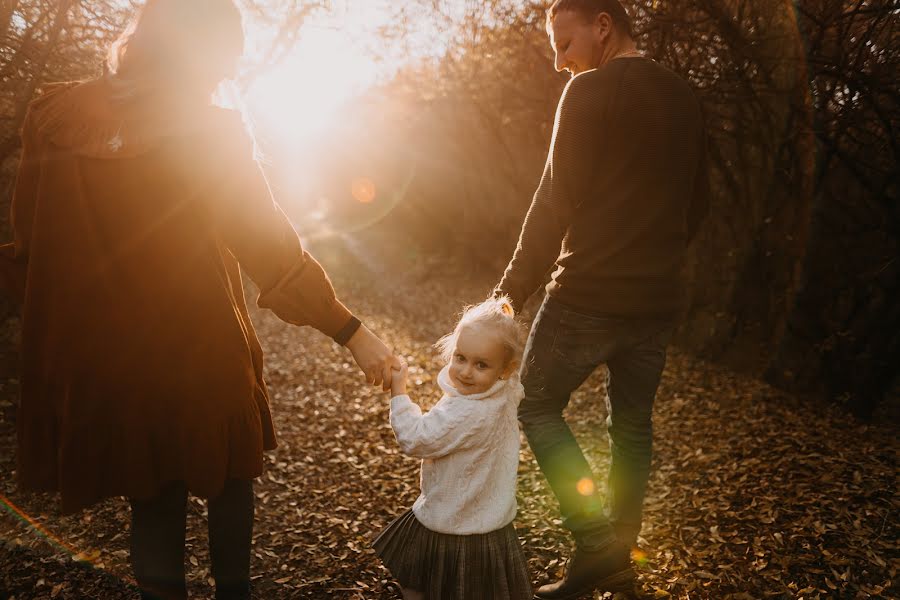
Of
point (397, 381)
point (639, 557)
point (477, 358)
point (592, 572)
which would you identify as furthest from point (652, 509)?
point (397, 381)

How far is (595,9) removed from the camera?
2270 millimetres

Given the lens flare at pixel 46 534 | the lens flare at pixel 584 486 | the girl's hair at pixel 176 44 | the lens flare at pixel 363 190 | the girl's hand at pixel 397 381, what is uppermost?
the lens flare at pixel 363 190

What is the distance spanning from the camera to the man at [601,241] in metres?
2.21

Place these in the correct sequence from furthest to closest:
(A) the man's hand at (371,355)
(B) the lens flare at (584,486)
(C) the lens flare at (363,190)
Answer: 1. (C) the lens flare at (363,190)
2. (B) the lens flare at (584,486)
3. (A) the man's hand at (371,355)

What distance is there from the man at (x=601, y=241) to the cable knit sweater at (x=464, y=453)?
320 mm

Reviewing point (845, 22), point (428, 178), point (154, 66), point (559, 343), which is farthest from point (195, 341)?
point (428, 178)

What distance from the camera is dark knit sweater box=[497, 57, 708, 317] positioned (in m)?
2.19

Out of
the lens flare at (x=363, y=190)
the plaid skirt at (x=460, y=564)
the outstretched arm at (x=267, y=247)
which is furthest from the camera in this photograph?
the lens flare at (x=363, y=190)

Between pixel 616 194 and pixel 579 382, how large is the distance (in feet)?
2.42

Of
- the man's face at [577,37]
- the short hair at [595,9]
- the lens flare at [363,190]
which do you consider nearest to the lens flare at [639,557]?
the man's face at [577,37]

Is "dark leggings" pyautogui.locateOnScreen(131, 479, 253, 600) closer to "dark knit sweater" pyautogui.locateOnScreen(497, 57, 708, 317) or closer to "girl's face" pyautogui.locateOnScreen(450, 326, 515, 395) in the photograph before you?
"girl's face" pyautogui.locateOnScreen(450, 326, 515, 395)

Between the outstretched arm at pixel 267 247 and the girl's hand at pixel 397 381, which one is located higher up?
the outstretched arm at pixel 267 247

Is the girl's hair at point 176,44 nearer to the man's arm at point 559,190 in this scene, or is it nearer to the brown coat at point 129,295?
the brown coat at point 129,295

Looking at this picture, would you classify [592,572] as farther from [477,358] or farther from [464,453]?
[477,358]
